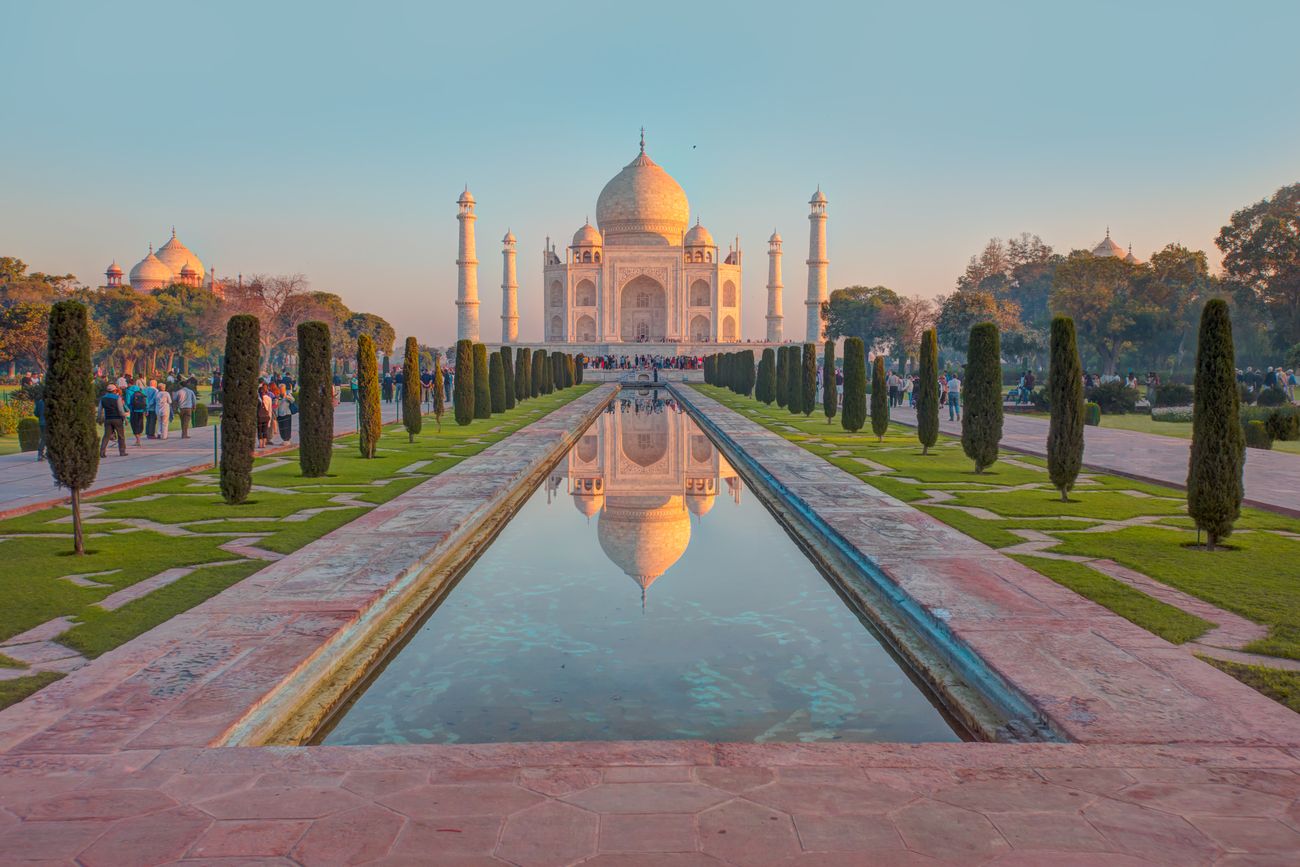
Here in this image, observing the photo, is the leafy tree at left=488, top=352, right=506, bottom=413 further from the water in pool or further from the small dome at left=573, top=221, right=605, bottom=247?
the small dome at left=573, top=221, right=605, bottom=247

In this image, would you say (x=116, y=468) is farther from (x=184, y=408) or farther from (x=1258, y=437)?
(x=1258, y=437)

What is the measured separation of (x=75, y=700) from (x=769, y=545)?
171 inches

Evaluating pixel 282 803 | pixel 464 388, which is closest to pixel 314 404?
pixel 464 388

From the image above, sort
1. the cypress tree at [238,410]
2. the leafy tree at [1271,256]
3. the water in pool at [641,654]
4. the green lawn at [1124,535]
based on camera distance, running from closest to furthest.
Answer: the water in pool at [641,654], the green lawn at [1124,535], the cypress tree at [238,410], the leafy tree at [1271,256]

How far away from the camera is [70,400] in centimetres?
582

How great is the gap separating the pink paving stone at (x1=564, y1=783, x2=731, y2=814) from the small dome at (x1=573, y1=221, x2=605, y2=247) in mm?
55800

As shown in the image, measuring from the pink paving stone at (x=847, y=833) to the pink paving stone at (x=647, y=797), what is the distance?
0.25m

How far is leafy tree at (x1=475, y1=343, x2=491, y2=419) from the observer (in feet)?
61.8

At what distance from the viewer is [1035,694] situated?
3387 millimetres

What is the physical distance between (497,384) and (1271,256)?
2176 cm

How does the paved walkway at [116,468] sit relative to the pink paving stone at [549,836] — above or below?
above

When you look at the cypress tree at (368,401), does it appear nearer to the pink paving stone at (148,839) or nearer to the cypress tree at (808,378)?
the pink paving stone at (148,839)

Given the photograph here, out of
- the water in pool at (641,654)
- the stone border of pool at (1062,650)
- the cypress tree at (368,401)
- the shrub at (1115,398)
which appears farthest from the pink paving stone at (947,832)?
the shrub at (1115,398)

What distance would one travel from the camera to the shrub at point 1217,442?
19.5 feet
